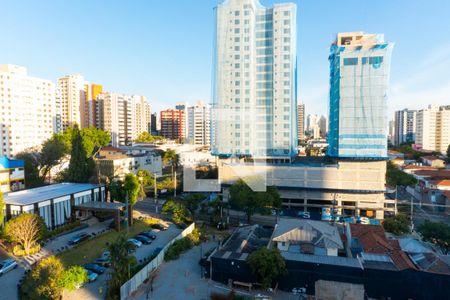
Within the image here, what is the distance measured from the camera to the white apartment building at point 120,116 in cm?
8300

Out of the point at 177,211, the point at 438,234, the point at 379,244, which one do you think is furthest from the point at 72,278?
the point at 438,234

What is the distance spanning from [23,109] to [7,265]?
179 ft

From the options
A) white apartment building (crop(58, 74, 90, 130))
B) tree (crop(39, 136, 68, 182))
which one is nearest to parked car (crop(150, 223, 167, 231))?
tree (crop(39, 136, 68, 182))

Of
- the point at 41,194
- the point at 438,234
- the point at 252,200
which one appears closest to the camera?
the point at 438,234

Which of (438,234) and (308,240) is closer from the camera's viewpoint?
(308,240)

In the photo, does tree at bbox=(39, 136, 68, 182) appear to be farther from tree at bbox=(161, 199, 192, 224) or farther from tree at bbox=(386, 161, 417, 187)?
tree at bbox=(386, 161, 417, 187)

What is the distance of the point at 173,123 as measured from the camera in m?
108

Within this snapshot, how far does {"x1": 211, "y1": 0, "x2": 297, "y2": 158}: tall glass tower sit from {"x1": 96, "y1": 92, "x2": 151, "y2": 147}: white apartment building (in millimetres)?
53037

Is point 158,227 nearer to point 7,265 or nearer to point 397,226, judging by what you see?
point 7,265

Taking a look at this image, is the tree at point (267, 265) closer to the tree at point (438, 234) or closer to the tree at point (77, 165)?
the tree at point (438, 234)

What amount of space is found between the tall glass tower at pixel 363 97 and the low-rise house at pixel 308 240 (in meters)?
17.5

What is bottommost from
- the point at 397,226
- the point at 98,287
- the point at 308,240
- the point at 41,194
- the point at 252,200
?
the point at 98,287

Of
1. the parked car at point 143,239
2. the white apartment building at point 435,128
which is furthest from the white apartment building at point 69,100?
the white apartment building at point 435,128

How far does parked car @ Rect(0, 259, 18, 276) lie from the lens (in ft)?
57.3
